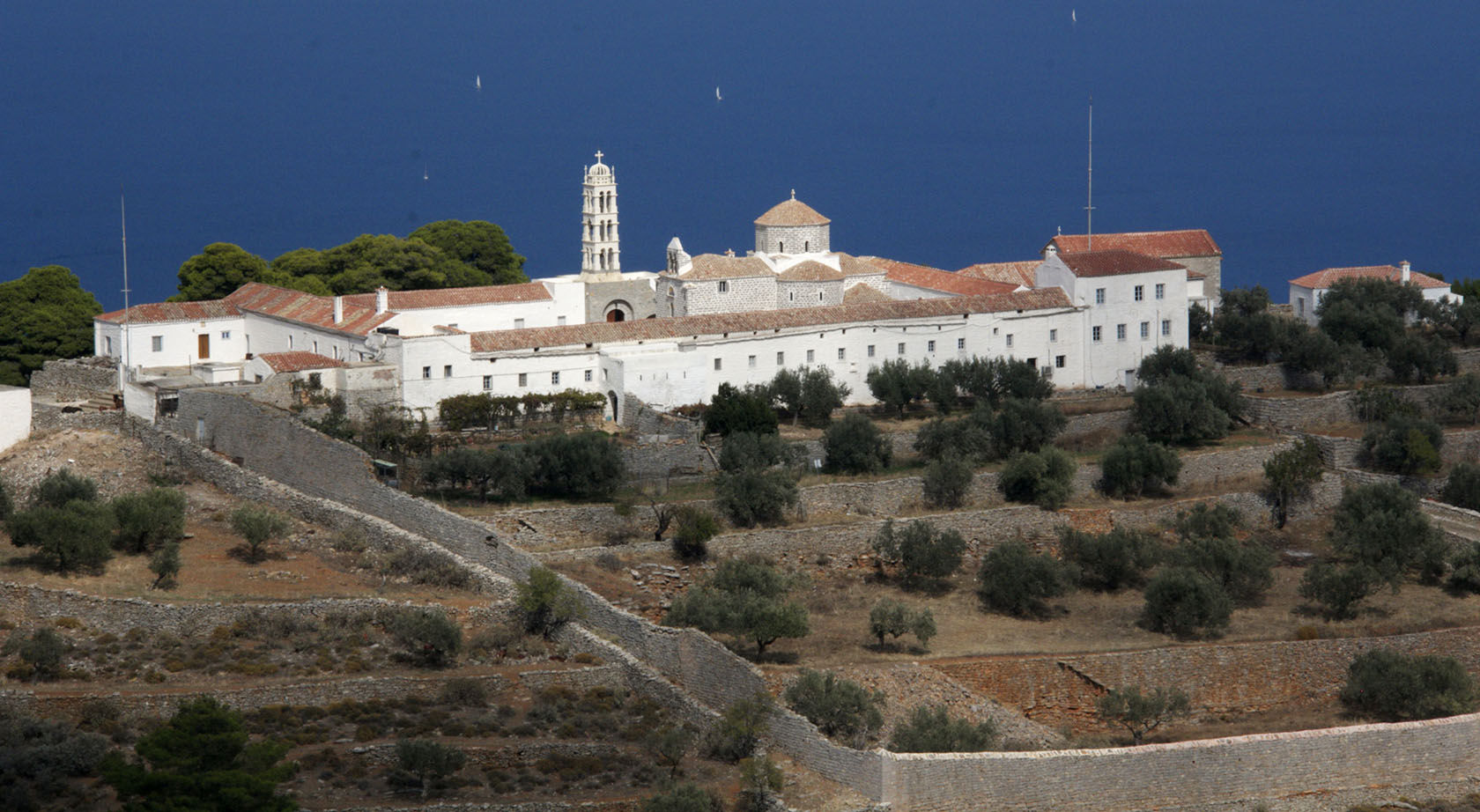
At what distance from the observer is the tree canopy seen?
2098 inches

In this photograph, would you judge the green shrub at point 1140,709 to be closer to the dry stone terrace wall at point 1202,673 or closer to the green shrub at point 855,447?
the dry stone terrace wall at point 1202,673

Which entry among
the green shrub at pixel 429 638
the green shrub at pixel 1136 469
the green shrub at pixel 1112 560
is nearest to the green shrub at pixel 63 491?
the green shrub at pixel 429 638

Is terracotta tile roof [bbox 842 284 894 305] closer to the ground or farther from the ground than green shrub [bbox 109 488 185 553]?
farther from the ground

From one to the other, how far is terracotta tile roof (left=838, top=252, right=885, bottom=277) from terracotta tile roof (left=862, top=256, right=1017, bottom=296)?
57 centimetres

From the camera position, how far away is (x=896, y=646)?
3766 cm

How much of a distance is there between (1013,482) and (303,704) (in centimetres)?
1629

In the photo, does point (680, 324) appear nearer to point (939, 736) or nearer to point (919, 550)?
point (919, 550)

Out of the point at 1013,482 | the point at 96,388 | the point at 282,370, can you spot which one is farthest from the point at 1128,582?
the point at 96,388

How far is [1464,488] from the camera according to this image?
46.3 meters

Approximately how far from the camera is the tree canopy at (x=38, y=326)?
5328cm

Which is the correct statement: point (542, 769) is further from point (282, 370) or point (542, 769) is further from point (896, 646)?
point (282, 370)

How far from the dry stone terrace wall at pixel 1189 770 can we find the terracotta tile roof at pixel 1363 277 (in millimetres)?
29488

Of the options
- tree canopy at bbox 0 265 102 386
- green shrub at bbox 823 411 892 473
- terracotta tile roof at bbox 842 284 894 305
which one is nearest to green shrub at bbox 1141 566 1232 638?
green shrub at bbox 823 411 892 473

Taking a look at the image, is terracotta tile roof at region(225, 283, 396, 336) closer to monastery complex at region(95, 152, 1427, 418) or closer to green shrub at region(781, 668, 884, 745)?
monastery complex at region(95, 152, 1427, 418)
